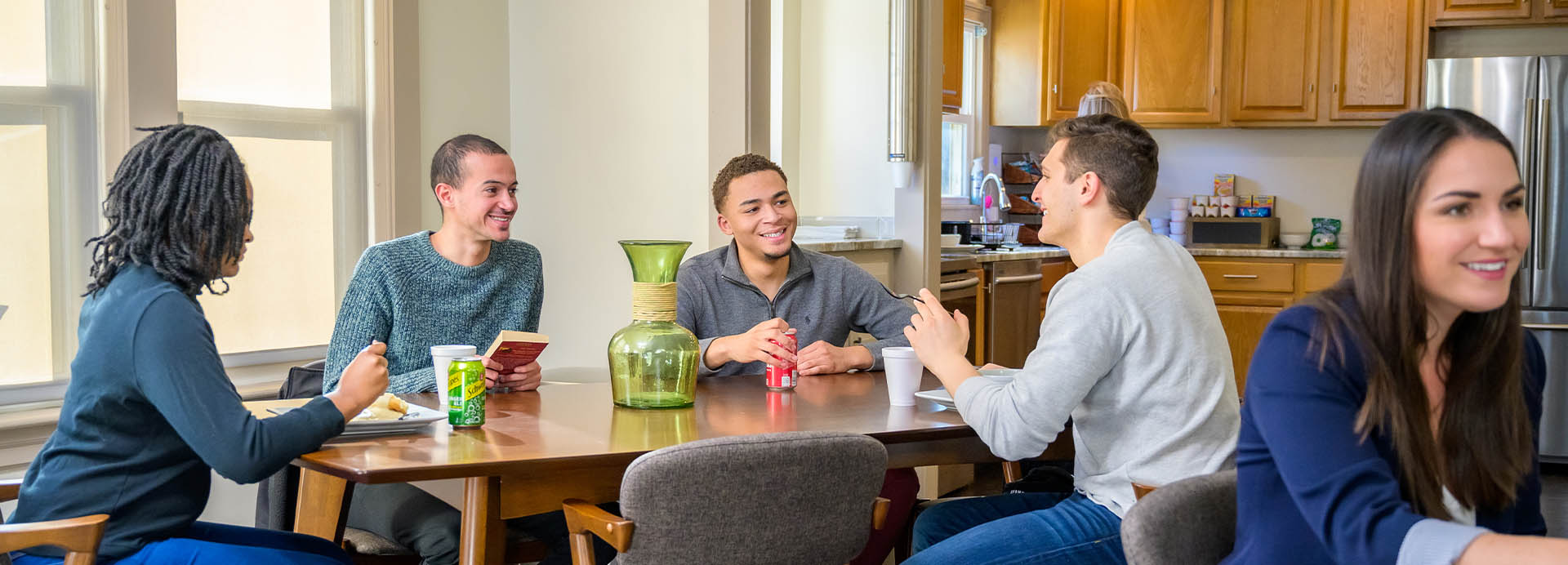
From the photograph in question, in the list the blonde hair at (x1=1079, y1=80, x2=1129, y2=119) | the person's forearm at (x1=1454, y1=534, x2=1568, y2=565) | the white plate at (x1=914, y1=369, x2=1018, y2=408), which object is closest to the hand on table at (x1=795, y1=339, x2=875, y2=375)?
the white plate at (x1=914, y1=369, x2=1018, y2=408)

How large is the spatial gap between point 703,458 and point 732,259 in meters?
1.25

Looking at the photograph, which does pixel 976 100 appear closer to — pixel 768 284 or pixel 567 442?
pixel 768 284

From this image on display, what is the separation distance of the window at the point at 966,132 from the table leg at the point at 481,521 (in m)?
4.44

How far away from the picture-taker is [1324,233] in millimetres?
6074

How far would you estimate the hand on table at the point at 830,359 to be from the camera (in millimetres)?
2539

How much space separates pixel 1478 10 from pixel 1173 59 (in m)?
1.29

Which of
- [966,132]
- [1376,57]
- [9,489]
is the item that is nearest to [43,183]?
[9,489]

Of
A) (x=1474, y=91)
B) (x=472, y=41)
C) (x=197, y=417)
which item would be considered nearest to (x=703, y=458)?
(x=197, y=417)

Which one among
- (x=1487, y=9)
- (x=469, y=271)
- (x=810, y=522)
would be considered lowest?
(x=810, y=522)

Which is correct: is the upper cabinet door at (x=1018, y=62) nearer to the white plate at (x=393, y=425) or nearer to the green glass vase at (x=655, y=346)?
the green glass vase at (x=655, y=346)

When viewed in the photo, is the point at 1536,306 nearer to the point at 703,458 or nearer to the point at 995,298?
the point at 995,298

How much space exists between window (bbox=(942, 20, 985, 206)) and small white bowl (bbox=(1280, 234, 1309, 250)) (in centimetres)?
153

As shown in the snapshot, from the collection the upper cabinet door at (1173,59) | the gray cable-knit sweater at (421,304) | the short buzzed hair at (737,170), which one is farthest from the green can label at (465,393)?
the upper cabinet door at (1173,59)

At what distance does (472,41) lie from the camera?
369cm
